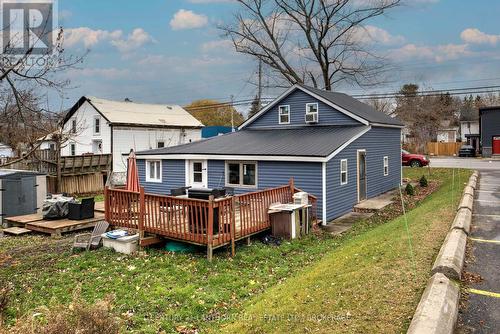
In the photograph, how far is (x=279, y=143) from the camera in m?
16.0

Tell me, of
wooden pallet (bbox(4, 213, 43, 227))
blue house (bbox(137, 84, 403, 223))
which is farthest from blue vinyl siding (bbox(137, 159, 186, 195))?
wooden pallet (bbox(4, 213, 43, 227))

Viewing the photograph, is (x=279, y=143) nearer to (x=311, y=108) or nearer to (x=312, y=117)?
(x=312, y=117)

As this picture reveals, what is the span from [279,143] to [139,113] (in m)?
21.2

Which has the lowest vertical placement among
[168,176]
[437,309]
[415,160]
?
[437,309]

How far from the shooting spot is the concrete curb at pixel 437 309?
3309mm

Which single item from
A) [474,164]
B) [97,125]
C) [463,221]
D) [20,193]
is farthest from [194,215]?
[474,164]

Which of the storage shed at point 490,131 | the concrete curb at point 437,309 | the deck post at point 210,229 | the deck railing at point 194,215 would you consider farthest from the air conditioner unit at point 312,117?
the storage shed at point 490,131

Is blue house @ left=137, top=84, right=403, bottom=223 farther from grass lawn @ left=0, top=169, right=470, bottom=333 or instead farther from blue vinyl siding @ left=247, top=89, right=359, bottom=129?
grass lawn @ left=0, top=169, right=470, bottom=333

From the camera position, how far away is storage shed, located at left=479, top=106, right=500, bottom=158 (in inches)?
1599

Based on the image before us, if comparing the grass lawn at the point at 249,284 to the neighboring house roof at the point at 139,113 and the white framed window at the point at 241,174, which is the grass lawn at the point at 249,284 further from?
the neighboring house roof at the point at 139,113

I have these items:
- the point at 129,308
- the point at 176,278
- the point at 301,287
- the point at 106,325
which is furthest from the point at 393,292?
the point at 176,278

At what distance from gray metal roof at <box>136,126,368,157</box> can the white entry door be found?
22.3 inches

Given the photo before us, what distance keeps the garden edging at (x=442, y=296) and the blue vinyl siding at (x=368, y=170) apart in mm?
7764

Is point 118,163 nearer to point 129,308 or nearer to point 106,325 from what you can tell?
point 129,308
